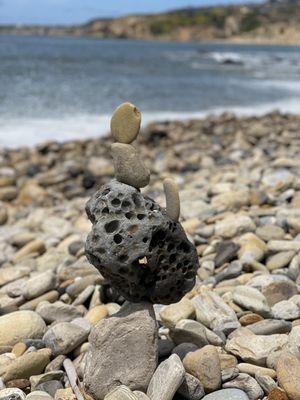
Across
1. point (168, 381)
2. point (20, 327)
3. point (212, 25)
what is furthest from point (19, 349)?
point (212, 25)

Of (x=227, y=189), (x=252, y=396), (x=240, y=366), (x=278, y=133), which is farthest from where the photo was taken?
(x=278, y=133)

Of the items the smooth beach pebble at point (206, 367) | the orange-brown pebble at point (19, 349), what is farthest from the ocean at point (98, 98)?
the smooth beach pebble at point (206, 367)

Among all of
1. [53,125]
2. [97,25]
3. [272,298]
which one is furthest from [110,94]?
[97,25]

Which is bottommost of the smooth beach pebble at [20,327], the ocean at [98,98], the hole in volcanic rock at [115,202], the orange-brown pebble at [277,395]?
the ocean at [98,98]

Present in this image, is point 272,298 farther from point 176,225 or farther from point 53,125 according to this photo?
point 53,125

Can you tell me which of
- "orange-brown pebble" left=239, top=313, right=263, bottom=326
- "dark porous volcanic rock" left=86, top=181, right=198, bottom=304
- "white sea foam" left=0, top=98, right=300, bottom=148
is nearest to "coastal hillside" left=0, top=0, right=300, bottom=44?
"white sea foam" left=0, top=98, right=300, bottom=148

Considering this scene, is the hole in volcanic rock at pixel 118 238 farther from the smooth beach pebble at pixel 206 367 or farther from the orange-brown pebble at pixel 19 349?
the orange-brown pebble at pixel 19 349
